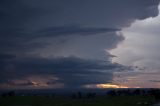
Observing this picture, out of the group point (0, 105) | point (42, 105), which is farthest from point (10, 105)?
point (42, 105)

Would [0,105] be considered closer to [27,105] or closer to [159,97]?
[27,105]

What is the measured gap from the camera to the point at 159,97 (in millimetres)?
137000

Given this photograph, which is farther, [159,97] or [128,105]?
[159,97]

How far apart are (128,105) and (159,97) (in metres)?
45.2

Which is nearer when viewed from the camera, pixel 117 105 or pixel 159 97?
pixel 117 105

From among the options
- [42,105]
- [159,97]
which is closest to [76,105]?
[42,105]

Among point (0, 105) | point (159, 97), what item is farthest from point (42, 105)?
point (159, 97)

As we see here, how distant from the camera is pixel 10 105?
95.9m

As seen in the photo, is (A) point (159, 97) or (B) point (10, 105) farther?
(A) point (159, 97)

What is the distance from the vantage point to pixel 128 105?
95562 millimetres

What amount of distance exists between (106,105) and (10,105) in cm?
2617

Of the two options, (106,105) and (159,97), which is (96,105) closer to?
(106,105)

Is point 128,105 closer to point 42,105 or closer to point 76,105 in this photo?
point 76,105

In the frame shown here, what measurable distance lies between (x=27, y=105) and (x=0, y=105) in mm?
7294
